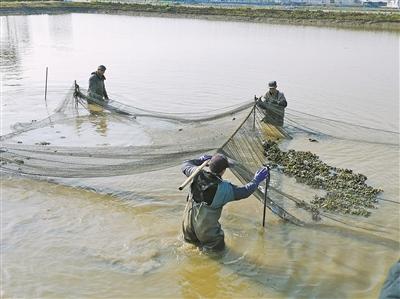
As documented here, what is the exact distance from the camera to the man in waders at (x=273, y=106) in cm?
904

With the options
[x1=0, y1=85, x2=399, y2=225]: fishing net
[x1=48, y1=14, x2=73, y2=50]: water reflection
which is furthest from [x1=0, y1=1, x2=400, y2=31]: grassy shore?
[x1=0, y1=85, x2=399, y2=225]: fishing net

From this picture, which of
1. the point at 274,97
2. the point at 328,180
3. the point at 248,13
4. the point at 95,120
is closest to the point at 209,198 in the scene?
the point at 328,180

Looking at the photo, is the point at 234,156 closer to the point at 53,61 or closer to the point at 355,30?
the point at 53,61

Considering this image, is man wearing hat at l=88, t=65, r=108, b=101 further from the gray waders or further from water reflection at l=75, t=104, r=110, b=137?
the gray waders

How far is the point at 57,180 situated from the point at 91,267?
2541 mm

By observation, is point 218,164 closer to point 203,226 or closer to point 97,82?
point 203,226

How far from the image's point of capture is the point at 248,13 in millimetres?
48500

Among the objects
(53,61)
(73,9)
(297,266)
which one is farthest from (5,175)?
(73,9)

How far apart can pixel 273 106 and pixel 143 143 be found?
8.77 feet

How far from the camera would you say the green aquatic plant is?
21.5ft

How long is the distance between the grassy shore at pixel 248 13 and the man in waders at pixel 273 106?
32.2 metres

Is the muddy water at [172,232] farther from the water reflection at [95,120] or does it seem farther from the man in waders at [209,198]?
the man in waders at [209,198]

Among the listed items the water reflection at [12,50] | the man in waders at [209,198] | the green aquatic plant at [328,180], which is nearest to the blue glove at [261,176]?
the man in waders at [209,198]

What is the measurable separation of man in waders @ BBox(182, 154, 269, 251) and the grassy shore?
37.3 m
